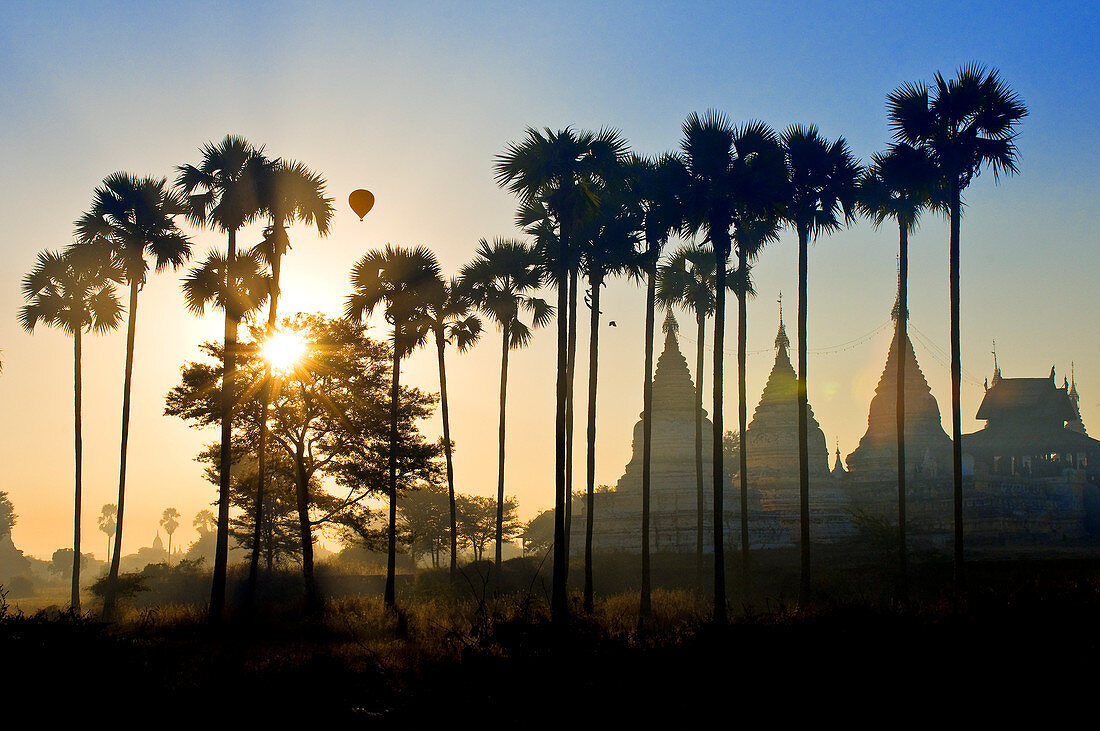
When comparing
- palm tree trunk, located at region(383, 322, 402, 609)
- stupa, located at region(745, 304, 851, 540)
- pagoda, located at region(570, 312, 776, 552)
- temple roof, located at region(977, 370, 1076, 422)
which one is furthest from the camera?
temple roof, located at region(977, 370, 1076, 422)

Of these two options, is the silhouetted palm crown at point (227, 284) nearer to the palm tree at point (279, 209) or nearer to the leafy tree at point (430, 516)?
the palm tree at point (279, 209)

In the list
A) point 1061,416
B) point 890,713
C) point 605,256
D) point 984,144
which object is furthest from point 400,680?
point 1061,416

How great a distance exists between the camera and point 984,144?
30109 mm

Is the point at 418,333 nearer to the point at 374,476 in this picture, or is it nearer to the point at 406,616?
the point at 374,476

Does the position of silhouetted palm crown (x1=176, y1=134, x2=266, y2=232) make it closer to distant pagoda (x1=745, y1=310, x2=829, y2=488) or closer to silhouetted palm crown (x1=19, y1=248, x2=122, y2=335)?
silhouetted palm crown (x1=19, y1=248, x2=122, y2=335)

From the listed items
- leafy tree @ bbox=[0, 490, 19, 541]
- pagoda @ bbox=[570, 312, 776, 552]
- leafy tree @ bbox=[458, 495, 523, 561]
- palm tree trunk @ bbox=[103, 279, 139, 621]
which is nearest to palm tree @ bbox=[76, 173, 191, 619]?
palm tree trunk @ bbox=[103, 279, 139, 621]

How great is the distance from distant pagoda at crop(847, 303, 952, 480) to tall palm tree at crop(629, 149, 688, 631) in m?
39.9

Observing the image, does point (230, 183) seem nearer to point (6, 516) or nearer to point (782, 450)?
point (782, 450)

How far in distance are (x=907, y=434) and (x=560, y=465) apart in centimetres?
5253

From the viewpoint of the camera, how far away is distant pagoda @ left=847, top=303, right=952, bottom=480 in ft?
225

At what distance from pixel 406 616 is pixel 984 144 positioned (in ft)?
78.2

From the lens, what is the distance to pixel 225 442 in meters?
30.6

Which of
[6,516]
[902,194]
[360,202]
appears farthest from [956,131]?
[6,516]

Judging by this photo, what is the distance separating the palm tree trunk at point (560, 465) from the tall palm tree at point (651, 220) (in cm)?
332
